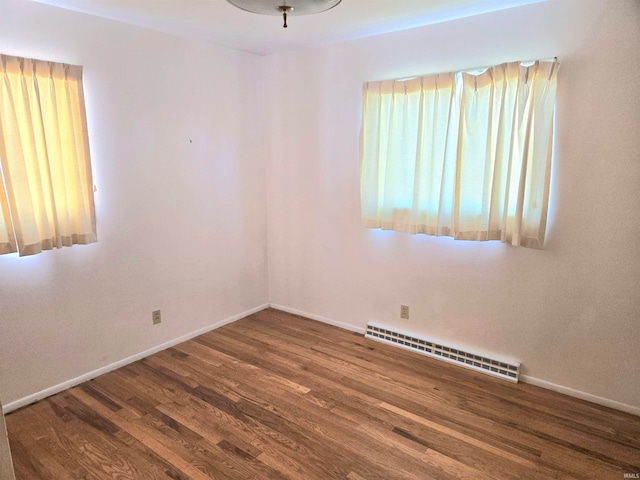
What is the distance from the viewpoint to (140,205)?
118 inches

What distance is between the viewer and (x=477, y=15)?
266 centimetres

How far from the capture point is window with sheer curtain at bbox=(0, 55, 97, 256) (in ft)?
7.40

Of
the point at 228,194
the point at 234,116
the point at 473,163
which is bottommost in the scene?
the point at 228,194

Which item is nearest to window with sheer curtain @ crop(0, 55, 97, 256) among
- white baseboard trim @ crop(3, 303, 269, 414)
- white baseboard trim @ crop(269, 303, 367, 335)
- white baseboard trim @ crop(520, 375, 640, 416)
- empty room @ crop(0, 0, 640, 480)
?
empty room @ crop(0, 0, 640, 480)

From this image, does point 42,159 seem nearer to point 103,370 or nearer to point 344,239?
point 103,370

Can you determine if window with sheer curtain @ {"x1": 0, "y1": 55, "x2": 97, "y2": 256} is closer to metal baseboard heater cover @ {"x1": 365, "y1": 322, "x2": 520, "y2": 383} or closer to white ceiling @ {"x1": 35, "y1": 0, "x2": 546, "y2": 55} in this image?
white ceiling @ {"x1": 35, "y1": 0, "x2": 546, "y2": 55}

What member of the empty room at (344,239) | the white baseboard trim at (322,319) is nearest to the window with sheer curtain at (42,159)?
the empty room at (344,239)

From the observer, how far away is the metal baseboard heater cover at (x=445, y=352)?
9.32 ft

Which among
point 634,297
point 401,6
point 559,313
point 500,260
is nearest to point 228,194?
point 401,6

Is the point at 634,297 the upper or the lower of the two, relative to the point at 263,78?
lower

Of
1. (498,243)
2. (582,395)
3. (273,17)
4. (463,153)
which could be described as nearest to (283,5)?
(273,17)

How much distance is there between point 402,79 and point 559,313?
1.93 meters

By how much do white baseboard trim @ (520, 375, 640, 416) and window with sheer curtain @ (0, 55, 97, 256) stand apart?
3132 millimetres

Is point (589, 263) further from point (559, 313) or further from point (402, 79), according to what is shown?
point (402, 79)
